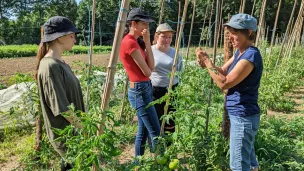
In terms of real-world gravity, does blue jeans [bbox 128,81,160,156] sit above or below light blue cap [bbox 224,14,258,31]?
below

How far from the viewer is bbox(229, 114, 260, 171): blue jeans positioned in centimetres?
202

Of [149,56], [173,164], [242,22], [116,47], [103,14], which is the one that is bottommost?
[173,164]

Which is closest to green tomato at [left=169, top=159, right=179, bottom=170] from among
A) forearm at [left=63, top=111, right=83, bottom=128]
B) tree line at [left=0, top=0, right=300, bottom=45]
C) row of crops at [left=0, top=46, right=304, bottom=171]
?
row of crops at [left=0, top=46, right=304, bottom=171]

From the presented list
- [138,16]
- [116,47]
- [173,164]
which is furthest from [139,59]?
[116,47]

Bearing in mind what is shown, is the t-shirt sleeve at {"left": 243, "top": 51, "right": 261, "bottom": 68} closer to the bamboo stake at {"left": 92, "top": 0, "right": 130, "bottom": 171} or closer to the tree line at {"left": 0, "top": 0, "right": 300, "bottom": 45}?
the bamboo stake at {"left": 92, "top": 0, "right": 130, "bottom": 171}

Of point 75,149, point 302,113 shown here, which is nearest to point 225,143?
point 75,149

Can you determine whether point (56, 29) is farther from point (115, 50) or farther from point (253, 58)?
point (253, 58)

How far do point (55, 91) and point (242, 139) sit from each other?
52.9 inches

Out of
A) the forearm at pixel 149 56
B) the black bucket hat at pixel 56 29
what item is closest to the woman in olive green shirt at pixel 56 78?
the black bucket hat at pixel 56 29

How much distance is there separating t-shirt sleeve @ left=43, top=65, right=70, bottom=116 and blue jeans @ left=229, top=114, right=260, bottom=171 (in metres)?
1.22

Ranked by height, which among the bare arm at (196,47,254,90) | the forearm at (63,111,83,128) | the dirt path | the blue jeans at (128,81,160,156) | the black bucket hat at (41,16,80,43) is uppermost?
the black bucket hat at (41,16,80,43)

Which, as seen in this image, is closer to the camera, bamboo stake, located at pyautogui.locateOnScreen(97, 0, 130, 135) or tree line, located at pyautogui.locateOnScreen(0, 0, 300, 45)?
bamboo stake, located at pyautogui.locateOnScreen(97, 0, 130, 135)

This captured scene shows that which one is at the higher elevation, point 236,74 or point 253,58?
point 253,58

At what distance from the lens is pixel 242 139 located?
6.63 feet
